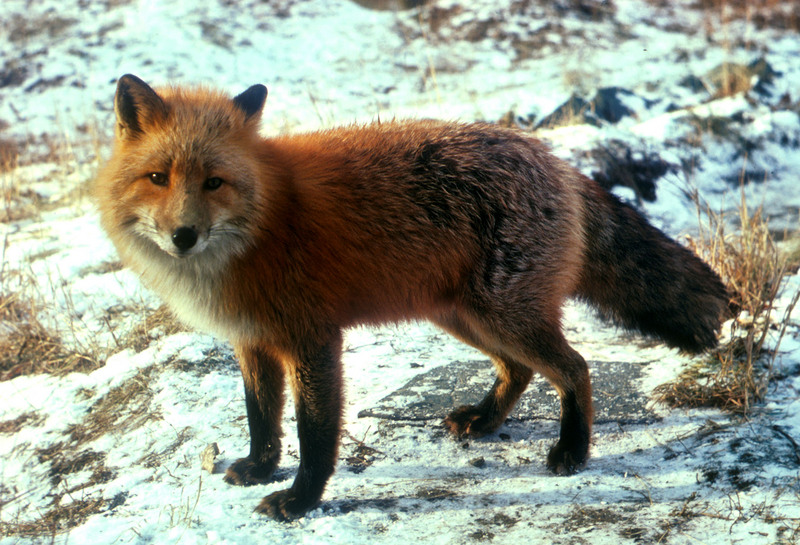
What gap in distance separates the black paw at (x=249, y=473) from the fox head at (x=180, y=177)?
1209 millimetres

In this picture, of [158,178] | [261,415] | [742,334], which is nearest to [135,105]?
[158,178]

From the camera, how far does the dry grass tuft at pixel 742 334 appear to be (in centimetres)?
367

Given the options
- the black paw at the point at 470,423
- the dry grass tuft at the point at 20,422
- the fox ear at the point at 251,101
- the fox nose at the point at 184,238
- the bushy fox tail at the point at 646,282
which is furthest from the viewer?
the dry grass tuft at the point at 20,422

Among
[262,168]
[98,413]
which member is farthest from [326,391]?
[98,413]

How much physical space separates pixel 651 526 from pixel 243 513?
6.08 feet

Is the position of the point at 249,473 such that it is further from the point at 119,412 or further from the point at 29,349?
the point at 29,349

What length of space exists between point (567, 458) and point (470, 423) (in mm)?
599

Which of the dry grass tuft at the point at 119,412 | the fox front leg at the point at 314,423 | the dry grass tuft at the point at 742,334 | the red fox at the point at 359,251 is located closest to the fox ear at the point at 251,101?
the red fox at the point at 359,251

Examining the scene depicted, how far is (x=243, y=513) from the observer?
3.11 meters

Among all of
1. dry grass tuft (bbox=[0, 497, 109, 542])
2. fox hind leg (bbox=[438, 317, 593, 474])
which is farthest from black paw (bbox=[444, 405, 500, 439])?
dry grass tuft (bbox=[0, 497, 109, 542])

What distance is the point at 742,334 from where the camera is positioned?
13.5ft

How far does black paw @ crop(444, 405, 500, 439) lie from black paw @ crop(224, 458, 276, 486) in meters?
1.05

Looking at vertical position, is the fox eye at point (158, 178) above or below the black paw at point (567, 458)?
above

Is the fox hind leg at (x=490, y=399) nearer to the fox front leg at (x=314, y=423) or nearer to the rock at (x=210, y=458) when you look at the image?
the fox front leg at (x=314, y=423)
